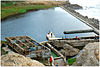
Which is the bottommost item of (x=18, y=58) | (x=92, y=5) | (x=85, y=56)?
(x=92, y=5)

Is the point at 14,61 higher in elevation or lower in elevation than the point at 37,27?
higher

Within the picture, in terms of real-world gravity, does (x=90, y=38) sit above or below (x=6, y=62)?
below

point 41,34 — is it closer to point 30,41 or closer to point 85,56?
point 30,41

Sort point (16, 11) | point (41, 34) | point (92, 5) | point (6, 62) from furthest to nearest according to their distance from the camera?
point (92, 5) < point (16, 11) < point (41, 34) < point (6, 62)

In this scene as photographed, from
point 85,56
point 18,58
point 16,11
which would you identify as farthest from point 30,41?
point 16,11

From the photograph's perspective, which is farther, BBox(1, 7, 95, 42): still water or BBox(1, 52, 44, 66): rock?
BBox(1, 7, 95, 42): still water

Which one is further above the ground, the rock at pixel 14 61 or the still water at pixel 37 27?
the rock at pixel 14 61

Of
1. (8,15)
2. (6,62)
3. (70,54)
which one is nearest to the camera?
(6,62)

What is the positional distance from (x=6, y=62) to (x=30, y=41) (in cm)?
2117

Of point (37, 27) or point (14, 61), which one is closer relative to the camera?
point (14, 61)

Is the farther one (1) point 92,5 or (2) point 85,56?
(1) point 92,5

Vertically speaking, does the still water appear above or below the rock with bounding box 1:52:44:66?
below

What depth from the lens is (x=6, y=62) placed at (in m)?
6.23

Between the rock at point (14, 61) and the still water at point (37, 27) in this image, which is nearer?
the rock at point (14, 61)
